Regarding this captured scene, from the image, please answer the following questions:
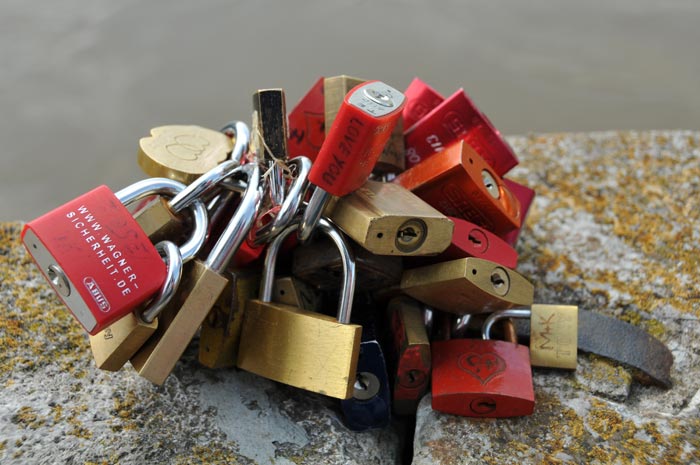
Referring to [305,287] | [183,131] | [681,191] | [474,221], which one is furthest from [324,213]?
[681,191]

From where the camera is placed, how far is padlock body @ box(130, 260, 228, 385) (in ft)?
2.89

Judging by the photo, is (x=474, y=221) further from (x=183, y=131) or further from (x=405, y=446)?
(x=183, y=131)

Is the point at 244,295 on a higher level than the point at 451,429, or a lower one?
higher

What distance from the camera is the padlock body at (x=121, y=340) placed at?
0.89 meters

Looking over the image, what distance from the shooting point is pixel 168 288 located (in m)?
0.88

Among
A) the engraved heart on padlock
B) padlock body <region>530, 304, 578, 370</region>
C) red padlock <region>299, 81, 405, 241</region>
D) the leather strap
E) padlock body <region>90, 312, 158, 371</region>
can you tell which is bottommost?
the leather strap

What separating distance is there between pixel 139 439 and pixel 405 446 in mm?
400

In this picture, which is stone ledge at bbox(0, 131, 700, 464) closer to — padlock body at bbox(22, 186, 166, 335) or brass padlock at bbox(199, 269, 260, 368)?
brass padlock at bbox(199, 269, 260, 368)

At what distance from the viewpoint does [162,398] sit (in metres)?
0.99

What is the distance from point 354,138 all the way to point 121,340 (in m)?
0.40

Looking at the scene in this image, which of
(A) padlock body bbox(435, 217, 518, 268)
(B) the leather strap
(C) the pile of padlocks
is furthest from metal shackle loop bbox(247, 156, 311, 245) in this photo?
(B) the leather strap

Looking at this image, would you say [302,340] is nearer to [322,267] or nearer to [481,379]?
[322,267]

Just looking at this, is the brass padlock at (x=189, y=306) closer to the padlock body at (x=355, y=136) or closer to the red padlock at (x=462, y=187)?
the padlock body at (x=355, y=136)

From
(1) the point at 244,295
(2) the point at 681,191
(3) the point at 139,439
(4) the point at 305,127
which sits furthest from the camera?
(2) the point at 681,191
